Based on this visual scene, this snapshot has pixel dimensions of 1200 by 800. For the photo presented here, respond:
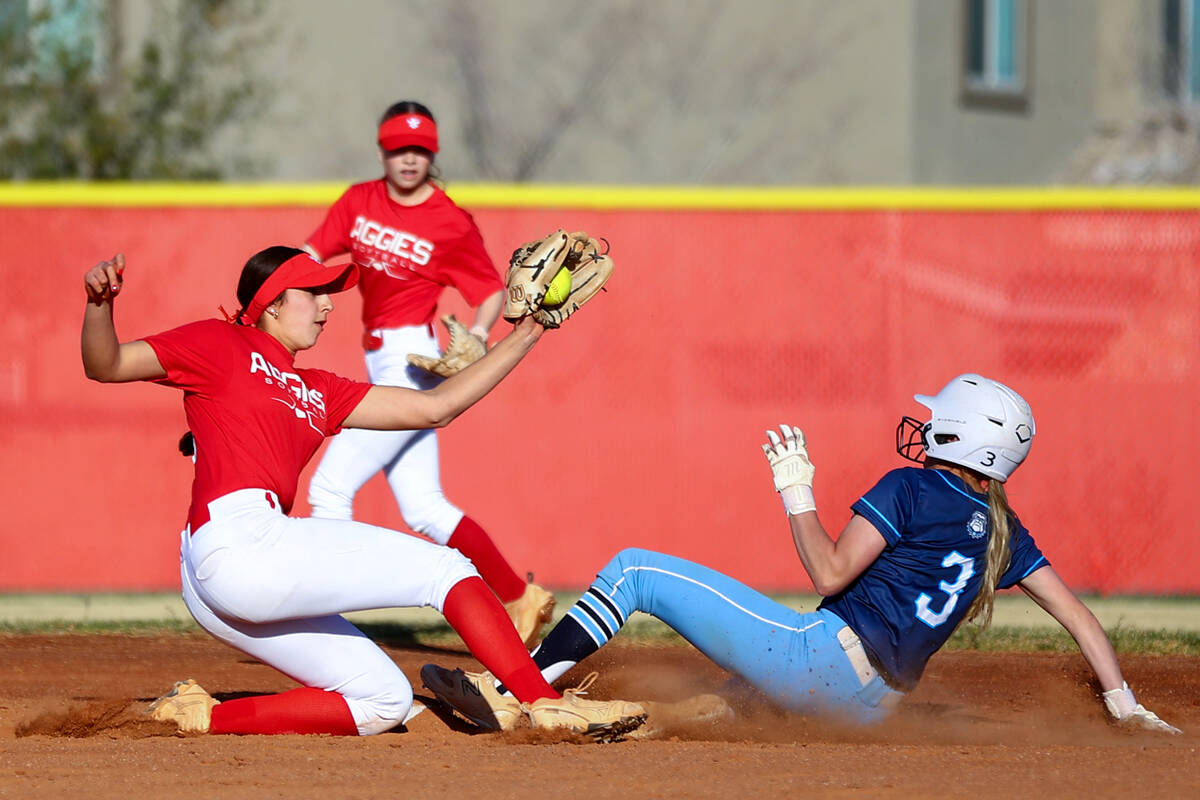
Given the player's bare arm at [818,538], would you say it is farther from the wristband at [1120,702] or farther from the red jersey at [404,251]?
the red jersey at [404,251]

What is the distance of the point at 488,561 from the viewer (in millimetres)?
5898

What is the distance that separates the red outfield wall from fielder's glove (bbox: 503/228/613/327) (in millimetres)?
3766

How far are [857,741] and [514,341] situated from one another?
64.3 inches

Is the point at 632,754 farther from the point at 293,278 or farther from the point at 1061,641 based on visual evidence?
the point at 1061,641

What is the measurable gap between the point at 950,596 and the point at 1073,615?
1.77 ft

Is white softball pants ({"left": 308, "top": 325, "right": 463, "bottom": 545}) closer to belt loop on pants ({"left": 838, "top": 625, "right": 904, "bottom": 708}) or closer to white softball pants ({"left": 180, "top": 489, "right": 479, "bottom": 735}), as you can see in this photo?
white softball pants ({"left": 180, "top": 489, "right": 479, "bottom": 735})

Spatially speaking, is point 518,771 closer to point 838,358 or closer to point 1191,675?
point 1191,675

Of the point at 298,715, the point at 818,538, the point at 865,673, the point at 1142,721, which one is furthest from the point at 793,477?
the point at 298,715

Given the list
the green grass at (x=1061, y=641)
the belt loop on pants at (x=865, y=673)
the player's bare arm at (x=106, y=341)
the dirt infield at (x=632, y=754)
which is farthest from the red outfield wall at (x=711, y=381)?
the player's bare arm at (x=106, y=341)

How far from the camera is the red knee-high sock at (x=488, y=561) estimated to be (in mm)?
5871

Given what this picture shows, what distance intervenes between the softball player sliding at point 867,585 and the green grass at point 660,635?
83.3 inches

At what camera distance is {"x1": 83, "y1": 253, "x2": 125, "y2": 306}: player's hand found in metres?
3.85

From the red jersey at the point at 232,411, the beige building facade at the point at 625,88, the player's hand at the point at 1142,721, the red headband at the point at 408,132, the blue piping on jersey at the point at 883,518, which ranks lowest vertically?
the player's hand at the point at 1142,721

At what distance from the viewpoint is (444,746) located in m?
4.29
